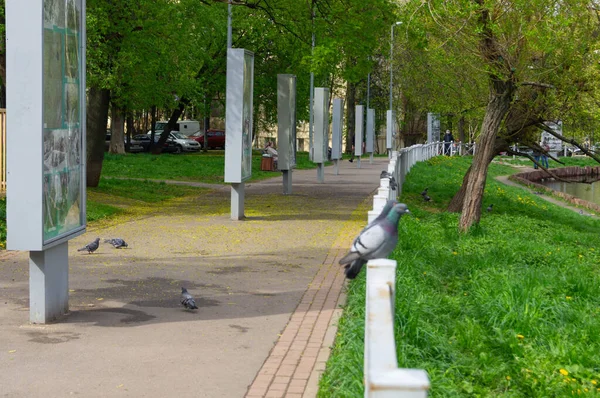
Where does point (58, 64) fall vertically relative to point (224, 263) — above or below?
above

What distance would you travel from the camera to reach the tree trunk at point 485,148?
18266 millimetres

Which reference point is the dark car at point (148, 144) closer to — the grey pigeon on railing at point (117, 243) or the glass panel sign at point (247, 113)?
the glass panel sign at point (247, 113)

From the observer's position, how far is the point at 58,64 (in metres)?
8.84

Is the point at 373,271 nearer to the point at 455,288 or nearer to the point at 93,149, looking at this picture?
the point at 455,288

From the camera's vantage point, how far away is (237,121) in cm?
1828

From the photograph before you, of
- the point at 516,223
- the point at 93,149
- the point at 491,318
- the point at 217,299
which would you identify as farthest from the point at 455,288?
the point at 93,149

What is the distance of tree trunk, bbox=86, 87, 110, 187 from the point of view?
23828mm

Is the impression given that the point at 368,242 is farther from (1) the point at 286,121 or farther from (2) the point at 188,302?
(1) the point at 286,121

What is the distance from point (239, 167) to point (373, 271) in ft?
46.0

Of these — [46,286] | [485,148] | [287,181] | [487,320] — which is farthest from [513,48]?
[46,286]

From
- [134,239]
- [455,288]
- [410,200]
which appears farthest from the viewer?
[410,200]

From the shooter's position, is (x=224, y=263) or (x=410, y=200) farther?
(x=410, y=200)

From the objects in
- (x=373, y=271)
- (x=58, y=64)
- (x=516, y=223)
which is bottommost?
(x=516, y=223)

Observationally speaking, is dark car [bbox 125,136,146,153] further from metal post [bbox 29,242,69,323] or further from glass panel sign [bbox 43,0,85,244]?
metal post [bbox 29,242,69,323]
